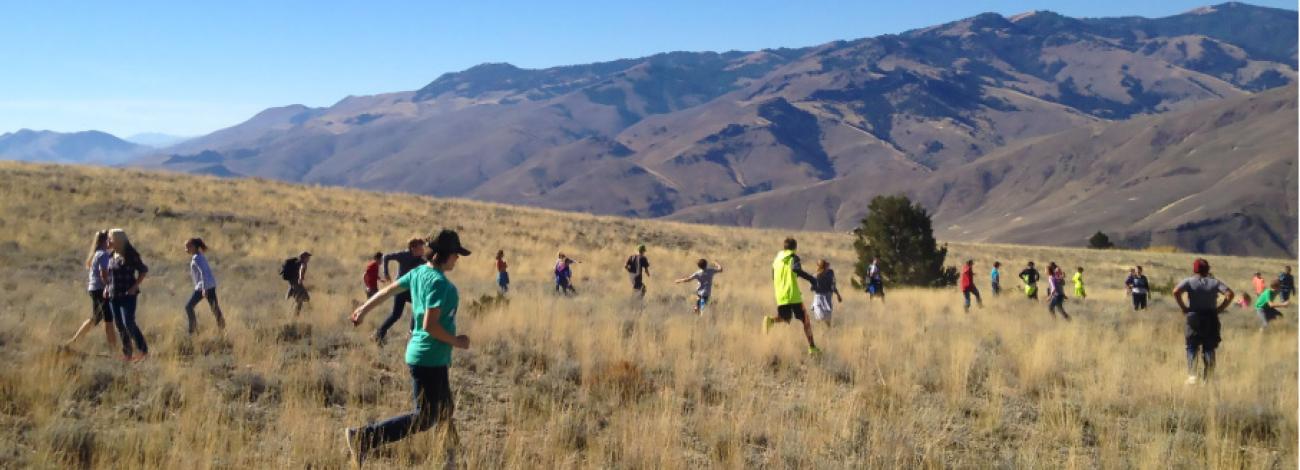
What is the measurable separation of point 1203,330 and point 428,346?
8703mm

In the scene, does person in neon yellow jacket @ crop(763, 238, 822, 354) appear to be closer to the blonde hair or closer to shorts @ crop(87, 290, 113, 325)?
the blonde hair

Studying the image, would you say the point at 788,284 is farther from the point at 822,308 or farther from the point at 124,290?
the point at 124,290

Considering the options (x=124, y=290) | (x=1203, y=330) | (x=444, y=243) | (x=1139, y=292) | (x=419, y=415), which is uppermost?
(x=444, y=243)

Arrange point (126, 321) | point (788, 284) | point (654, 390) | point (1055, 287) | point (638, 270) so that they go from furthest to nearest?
point (638, 270) → point (1055, 287) → point (788, 284) → point (126, 321) → point (654, 390)

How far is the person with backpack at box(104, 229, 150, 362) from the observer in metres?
8.47

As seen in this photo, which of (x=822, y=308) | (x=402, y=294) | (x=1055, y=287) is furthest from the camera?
(x=1055, y=287)

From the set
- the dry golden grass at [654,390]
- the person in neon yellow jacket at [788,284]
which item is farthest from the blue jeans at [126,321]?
the person in neon yellow jacket at [788,284]

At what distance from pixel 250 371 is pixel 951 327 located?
438 inches

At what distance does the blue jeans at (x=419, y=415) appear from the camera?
4953mm

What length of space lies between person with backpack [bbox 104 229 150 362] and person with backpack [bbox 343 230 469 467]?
484 cm

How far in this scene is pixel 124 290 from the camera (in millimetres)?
8711

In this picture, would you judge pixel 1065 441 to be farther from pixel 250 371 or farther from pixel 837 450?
pixel 250 371

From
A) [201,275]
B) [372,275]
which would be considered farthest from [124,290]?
[372,275]

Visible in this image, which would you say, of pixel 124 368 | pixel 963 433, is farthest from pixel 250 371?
pixel 963 433
